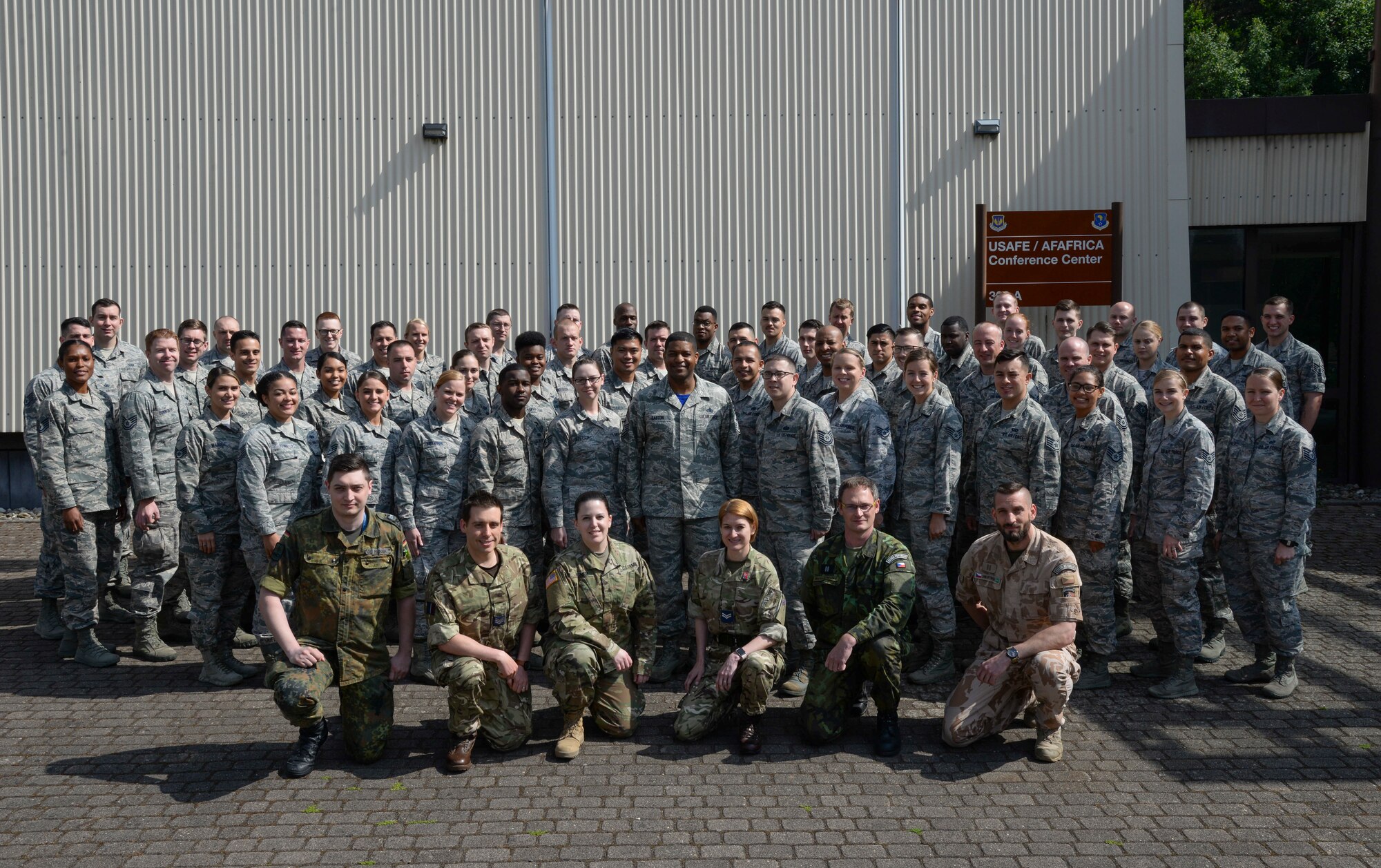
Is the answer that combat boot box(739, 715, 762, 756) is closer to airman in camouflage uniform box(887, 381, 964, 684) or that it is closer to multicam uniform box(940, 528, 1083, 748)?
multicam uniform box(940, 528, 1083, 748)

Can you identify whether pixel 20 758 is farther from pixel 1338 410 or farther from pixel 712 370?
pixel 1338 410

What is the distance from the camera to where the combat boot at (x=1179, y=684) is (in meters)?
6.08

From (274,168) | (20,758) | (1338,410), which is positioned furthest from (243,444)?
(1338,410)

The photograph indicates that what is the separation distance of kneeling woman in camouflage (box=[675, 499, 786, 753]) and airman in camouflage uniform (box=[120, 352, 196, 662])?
3.36 metres

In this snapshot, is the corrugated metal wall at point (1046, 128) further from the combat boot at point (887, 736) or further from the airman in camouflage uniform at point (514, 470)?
the combat boot at point (887, 736)

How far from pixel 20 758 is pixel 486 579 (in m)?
2.33

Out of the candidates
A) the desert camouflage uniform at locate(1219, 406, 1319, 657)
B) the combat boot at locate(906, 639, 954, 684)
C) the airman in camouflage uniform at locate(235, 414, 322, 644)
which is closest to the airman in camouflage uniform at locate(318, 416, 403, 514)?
the airman in camouflage uniform at locate(235, 414, 322, 644)

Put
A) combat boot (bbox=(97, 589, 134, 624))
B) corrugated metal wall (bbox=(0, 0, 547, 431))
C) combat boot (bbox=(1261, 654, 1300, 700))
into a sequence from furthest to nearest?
corrugated metal wall (bbox=(0, 0, 547, 431)) < combat boot (bbox=(97, 589, 134, 624)) < combat boot (bbox=(1261, 654, 1300, 700))

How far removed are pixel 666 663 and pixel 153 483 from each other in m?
3.38

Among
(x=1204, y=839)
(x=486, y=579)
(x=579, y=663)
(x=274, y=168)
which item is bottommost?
(x=1204, y=839)

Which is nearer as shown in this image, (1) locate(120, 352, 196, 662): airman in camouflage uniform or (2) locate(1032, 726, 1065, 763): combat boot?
(2) locate(1032, 726, 1065, 763): combat boot

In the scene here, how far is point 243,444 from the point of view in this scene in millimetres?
6301

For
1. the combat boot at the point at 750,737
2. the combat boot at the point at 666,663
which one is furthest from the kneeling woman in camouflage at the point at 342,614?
the combat boot at the point at 750,737

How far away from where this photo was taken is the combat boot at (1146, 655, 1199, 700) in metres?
6.08
